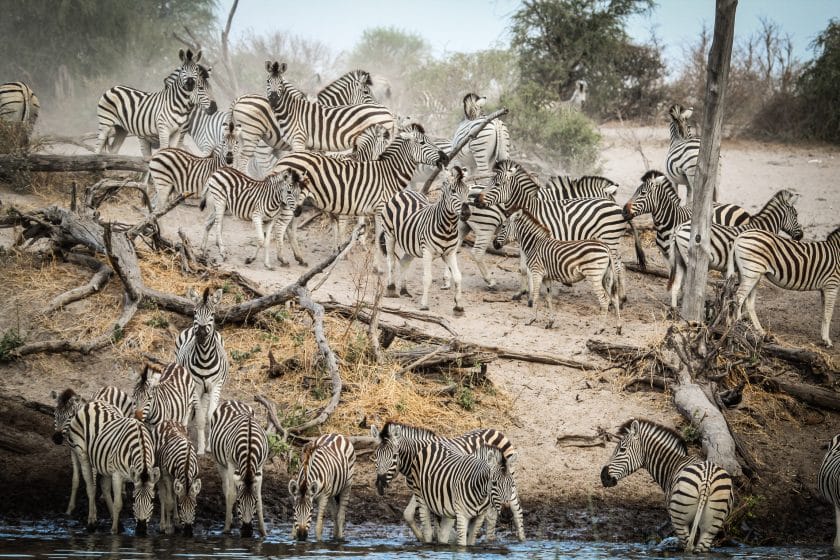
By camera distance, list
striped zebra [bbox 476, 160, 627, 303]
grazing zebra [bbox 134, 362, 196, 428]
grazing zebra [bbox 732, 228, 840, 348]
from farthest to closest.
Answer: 1. striped zebra [bbox 476, 160, 627, 303]
2. grazing zebra [bbox 732, 228, 840, 348]
3. grazing zebra [bbox 134, 362, 196, 428]

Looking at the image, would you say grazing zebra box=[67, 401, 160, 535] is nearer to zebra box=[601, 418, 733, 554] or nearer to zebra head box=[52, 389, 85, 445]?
zebra head box=[52, 389, 85, 445]

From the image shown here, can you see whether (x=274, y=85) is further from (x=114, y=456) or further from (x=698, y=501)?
(x=698, y=501)

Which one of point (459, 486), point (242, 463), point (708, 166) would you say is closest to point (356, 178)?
point (708, 166)

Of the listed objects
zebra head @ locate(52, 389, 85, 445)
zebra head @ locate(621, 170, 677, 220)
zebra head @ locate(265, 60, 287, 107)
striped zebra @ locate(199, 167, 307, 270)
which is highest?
zebra head @ locate(265, 60, 287, 107)

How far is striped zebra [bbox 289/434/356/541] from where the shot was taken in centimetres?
816

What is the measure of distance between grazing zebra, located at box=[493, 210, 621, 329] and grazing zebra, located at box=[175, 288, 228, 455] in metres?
4.91

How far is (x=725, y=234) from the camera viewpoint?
46.0 feet

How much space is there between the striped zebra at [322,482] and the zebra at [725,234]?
21.1ft

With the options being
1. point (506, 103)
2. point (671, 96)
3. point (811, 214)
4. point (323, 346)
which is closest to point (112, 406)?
point (323, 346)

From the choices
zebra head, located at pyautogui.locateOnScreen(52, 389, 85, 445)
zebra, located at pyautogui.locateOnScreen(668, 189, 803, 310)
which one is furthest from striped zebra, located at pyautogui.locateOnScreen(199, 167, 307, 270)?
zebra head, located at pyautogui.locateOnScreen(52, 389, 85, 445)

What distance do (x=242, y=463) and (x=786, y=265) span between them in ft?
26.1

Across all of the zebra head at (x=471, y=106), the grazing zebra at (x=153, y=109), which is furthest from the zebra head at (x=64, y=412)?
the zebra head at (x=471, y=106)

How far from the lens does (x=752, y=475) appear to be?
1009 centimetres

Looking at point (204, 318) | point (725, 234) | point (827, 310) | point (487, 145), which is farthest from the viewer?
point (487, 145)
